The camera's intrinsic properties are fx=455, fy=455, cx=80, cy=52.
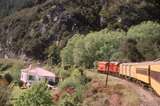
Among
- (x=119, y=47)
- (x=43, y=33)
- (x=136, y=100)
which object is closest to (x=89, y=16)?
(x=43, y=33)

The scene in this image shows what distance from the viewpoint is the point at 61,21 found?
5969 inches

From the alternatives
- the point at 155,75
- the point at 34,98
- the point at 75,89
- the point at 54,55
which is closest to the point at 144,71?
the point at 155,75

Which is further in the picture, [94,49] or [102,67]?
[94,49]

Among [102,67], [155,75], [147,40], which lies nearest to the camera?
[155,75]

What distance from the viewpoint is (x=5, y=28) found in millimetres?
174500

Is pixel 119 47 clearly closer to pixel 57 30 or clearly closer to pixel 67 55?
pixel 67 55

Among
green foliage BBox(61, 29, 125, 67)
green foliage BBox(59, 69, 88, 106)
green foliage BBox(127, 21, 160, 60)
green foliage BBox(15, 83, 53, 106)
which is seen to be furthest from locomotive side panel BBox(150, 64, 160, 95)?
green foliage BBox(61, 29, 125, 67)

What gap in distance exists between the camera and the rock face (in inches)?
5492

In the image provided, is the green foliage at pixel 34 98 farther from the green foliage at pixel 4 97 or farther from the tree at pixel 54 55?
the tree at pixel 54 55

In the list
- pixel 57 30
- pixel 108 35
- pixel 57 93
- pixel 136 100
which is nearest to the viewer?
pixel 136 100

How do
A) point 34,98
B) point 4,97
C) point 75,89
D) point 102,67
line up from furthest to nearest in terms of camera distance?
point 102,67
point 4,97
point 75,89
point 34,98

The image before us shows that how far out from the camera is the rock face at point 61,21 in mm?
139500

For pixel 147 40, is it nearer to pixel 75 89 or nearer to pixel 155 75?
pixel 75 89

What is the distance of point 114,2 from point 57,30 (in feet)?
71.1
